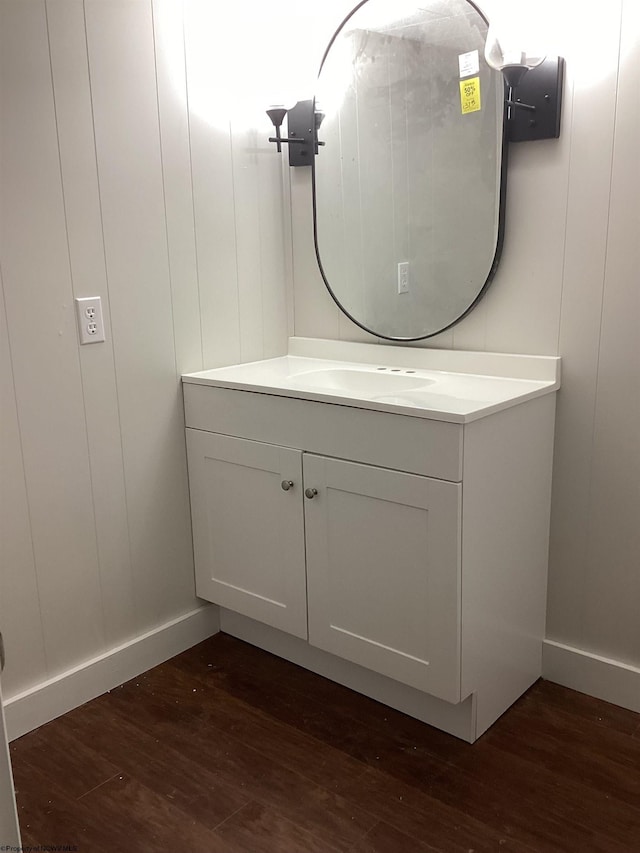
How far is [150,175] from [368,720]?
62.2 inches

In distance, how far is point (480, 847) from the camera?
5.13 ft

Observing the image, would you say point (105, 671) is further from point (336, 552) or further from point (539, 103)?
point (539, 103)

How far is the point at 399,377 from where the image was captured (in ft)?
7.12

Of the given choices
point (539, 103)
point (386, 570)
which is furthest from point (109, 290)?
point (539, 103)

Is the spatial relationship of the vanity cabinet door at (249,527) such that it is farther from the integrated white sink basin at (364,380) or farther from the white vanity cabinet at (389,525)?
the integrated white sink basin at (364,380)

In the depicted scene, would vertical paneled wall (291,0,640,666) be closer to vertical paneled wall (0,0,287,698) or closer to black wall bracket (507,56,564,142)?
black wall bracket (507,56,564,142)

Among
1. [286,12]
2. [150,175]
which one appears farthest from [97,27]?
[286,12]

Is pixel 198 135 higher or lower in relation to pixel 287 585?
higher

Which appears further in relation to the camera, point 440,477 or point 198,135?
point 198,135

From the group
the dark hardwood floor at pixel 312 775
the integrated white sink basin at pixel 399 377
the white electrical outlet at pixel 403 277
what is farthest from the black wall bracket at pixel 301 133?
the dark hardwood floor at pixel 312 775

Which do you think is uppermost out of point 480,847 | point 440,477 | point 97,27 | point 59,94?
point 97,27

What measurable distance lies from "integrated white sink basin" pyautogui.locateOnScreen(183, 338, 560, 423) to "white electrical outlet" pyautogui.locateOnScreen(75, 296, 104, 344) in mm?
322

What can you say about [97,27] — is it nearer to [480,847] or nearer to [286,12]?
[286,12]

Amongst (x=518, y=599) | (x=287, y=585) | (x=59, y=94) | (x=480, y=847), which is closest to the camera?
(x=480, y=847)
